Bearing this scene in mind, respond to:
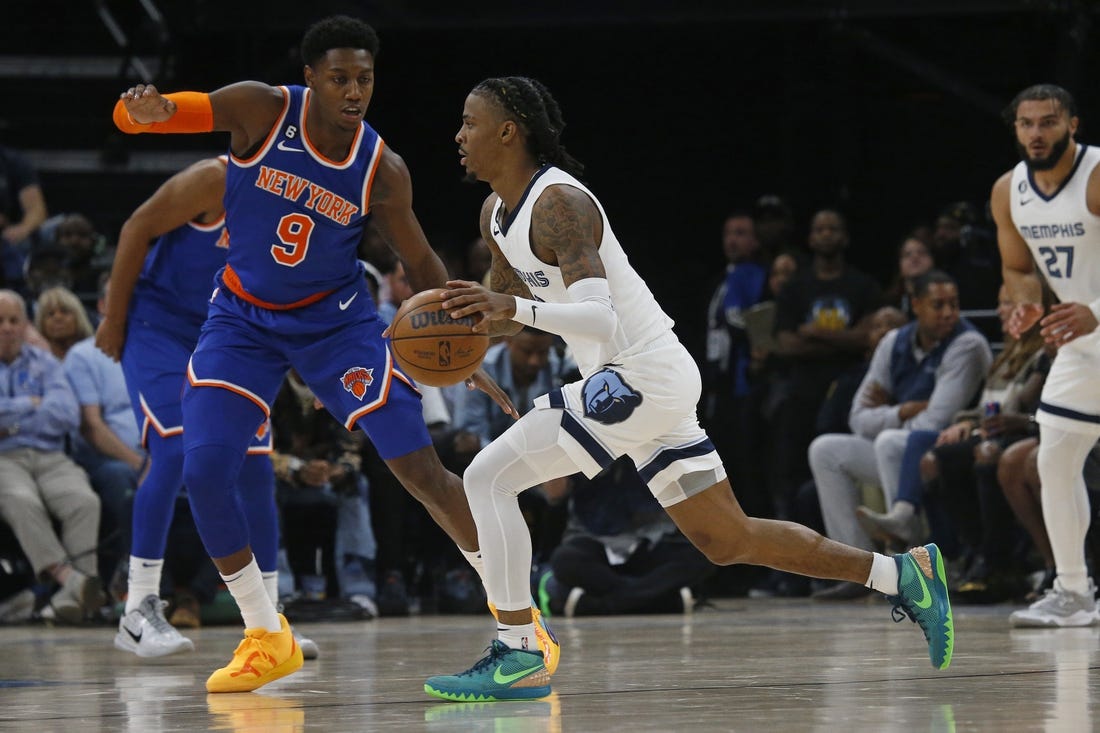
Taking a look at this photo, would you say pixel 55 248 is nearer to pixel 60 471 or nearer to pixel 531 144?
pixel 60 471

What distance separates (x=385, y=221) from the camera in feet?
17.5

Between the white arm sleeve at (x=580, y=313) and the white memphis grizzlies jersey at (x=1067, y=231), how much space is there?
300cm

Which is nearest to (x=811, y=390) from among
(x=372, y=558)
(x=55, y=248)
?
(x=372, y=558)

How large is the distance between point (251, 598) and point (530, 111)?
1734 mm

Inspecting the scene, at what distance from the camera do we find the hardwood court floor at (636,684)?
382cm

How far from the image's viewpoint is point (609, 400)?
14.5 feet

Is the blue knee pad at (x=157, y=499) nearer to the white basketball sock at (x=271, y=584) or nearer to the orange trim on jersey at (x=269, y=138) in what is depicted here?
the white basketball sock at (x=271, y=584)

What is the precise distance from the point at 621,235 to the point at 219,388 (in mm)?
7871

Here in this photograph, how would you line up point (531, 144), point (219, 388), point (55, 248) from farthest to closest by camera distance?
point (55, 248), point (219, 388), point (531, 144)

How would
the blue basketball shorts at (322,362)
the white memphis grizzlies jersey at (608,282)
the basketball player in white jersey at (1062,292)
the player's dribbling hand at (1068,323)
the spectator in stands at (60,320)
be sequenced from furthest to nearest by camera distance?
the spectator in stands at (60,320)
the basketball player in white jersey at (1062,292)
the player's dribbling hand at (1068,323)
the blue basketball shorts at (322,362)
the white memphis grizzlies jersey at (608,282)

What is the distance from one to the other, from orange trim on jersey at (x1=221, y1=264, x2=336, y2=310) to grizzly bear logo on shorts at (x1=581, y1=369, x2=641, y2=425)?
1.22 metres

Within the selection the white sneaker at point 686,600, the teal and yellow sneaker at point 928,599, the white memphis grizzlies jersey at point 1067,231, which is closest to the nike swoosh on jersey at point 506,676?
the teal and yellow sneaker at point 928,599

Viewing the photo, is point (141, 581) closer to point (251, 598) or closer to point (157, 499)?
point (157, 499)

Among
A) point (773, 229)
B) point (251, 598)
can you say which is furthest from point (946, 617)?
point (773, 229)
